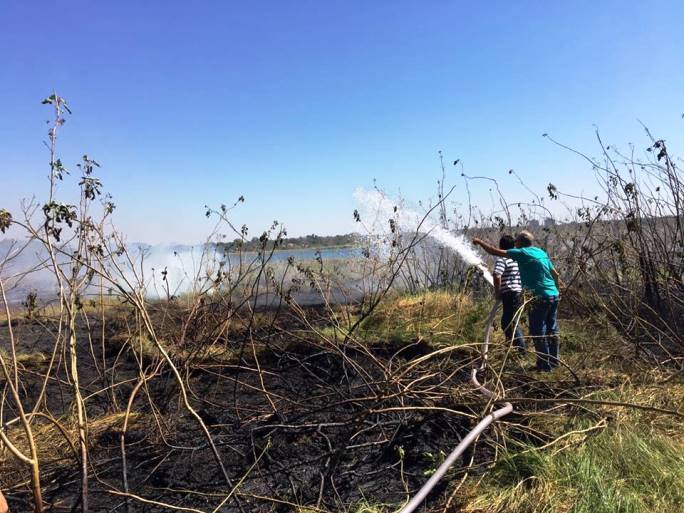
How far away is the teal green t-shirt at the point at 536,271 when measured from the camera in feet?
15.7

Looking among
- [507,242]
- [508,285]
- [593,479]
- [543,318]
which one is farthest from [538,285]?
[593,479]

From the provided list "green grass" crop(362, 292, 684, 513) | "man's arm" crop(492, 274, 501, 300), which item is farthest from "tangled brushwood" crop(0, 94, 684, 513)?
"man's arm" crop(492, 274, 501, 300)

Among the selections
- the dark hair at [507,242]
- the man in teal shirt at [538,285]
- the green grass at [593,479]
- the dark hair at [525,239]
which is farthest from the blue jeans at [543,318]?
the green grass at [593,479]

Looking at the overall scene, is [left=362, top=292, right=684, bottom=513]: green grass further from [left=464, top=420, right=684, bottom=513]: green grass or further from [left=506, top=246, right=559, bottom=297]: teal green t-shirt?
[left=506, top=246, right=559, bottom=297]: teal green t-shirt

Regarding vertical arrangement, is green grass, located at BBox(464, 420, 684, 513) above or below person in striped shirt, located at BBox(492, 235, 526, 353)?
below

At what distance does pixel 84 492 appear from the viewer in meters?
2.25

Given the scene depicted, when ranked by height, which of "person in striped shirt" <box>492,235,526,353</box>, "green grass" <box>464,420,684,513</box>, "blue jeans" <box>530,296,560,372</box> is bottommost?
"green grass" <box>464,420,684,513</box>

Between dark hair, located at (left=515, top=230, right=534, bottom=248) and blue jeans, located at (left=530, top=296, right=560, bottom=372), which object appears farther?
dark hair, located at (left=515, top=230, right=534, bottom=248)

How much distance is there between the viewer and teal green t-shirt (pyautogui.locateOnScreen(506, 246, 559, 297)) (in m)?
4.77

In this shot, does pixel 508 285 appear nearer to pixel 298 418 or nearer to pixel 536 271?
pixel 536 271

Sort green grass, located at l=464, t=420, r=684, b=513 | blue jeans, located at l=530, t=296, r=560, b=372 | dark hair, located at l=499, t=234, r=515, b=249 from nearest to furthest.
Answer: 1. green grass, located at l=464, t=420, r=684, b=513
2. blue jeans, located at l=530, t=296, r=560, b=372
3. dark hair, located at l=499, t=234, r=515, b=249

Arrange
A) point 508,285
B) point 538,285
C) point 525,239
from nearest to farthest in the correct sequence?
point 538,285
point 525,239
point 508,285

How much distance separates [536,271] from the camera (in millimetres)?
4797

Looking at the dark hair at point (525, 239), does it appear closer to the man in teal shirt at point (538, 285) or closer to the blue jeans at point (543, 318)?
the man in teal shirt at point (538, 285)
